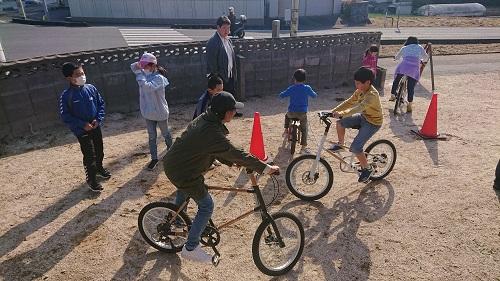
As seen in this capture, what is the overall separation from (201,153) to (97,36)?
21617 millimetres

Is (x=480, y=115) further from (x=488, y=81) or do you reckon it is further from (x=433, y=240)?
(x=433, y=240)

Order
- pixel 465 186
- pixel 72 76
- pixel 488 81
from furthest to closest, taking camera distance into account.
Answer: pixel 488 81, pixel 465 186, pixel 72 76

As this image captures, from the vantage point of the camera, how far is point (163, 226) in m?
4.50

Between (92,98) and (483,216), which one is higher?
(92,98)

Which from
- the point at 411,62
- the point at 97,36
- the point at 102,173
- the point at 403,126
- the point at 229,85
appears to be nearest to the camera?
the point at 102,173

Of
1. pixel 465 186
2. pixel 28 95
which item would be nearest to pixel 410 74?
pixel 465 186

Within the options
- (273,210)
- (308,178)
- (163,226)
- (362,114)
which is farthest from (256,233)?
(362,114)

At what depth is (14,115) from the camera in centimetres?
782

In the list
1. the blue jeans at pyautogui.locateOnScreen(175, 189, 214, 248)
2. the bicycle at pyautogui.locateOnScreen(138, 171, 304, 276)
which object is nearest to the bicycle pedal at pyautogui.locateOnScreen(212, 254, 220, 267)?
the bicycle at pyautogui.locateOnScreen(138, 171, 304, 276)

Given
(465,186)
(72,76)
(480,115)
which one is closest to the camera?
(72,76)

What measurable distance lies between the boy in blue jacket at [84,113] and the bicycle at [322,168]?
324 cm

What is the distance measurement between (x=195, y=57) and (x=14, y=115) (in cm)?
468

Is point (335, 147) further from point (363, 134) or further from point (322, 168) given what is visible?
point (322, 168)

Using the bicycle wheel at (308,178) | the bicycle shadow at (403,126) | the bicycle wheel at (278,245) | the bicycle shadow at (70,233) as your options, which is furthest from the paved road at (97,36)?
the bicycle wheel at (278,245)
